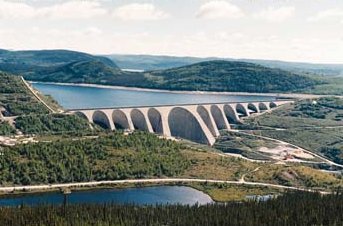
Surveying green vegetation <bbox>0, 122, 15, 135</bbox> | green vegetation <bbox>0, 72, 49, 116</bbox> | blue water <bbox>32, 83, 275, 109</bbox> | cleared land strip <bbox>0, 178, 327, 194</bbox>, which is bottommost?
cleared land strip <bbox>0, 178, 327, 194</bbox>

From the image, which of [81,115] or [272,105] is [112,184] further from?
[272,105]

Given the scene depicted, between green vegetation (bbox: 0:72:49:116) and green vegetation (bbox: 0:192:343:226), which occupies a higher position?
green vegetation (bbox: 0:72:49:116)

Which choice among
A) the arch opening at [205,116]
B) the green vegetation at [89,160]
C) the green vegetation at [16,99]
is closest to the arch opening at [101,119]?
the green vegetation at [16,99]

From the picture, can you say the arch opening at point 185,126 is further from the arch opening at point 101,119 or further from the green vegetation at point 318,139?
the arch opening at point 101,119

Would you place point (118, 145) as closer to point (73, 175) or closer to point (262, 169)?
point (73, 175)

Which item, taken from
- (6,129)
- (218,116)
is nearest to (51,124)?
(6,129)

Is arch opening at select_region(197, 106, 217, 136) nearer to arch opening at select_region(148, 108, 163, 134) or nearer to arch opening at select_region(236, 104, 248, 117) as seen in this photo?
arch opening at select_region(148, 108, 163, 134)

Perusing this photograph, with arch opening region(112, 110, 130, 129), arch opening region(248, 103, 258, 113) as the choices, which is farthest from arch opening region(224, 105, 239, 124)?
arch opening region(112, 110, 130, 129)
